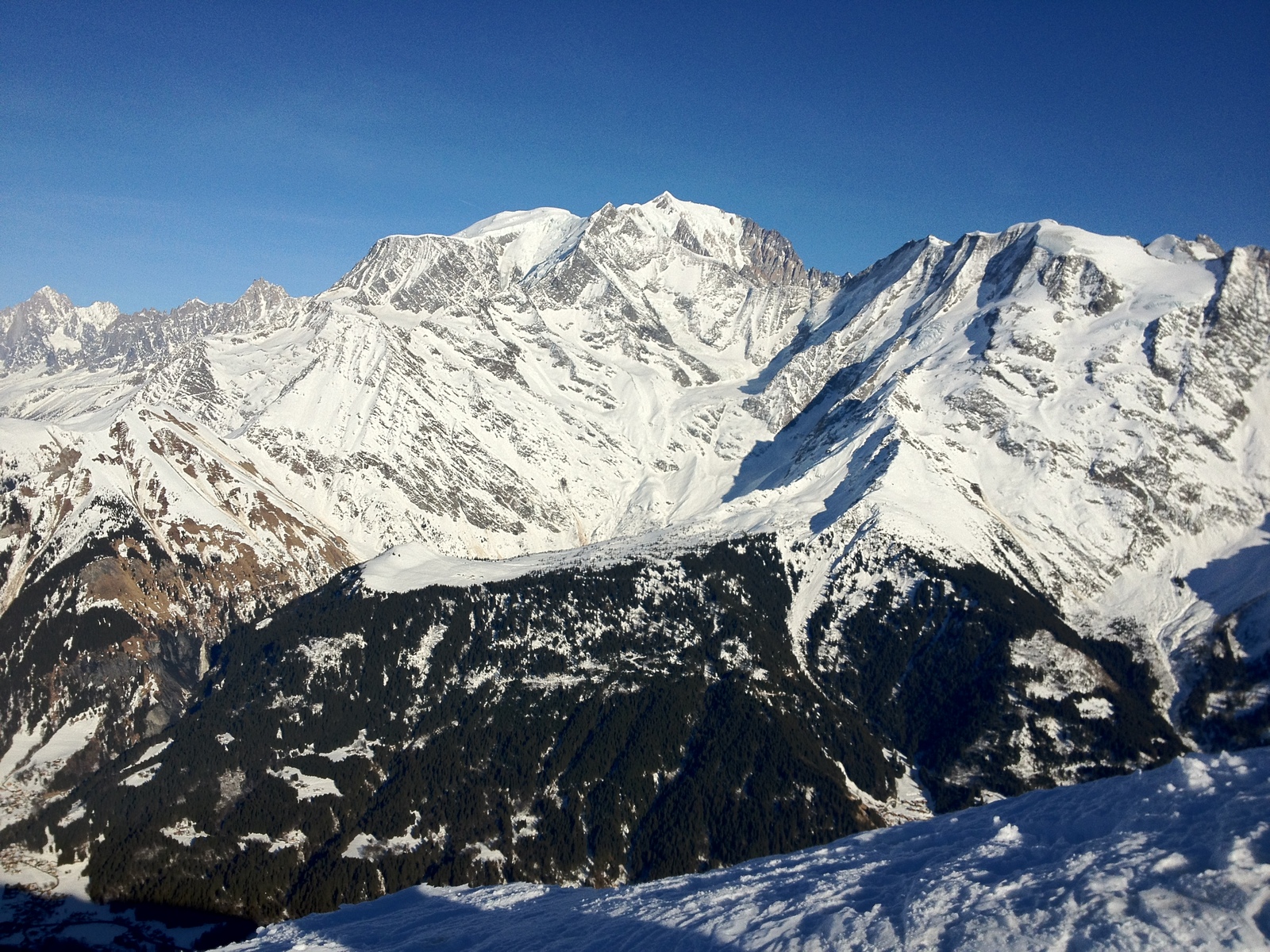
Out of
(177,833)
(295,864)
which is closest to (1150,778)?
(295,864)

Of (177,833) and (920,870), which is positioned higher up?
(177,833)

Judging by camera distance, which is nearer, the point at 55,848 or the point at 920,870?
the point at 920,870

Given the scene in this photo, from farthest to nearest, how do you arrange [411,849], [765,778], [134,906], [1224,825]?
[765,778], [411,849], [134,906], [1224,825]

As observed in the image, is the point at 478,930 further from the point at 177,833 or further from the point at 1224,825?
the point at 177,833

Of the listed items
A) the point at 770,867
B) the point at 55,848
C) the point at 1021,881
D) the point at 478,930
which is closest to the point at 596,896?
the point at 478,930

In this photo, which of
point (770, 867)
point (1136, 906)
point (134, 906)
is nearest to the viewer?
point (1136, 906)

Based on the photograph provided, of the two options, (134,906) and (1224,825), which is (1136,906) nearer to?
(1224,825)
